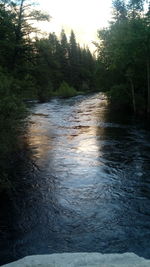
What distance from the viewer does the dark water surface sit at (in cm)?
645

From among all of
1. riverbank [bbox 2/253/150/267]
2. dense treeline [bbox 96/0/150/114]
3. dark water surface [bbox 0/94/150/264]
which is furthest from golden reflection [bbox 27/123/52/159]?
dense treeline [bbox 96/0/150/114]

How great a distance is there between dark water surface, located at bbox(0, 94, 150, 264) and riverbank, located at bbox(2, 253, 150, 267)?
1441 mm

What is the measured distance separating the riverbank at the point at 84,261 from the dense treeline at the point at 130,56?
63.6 feet

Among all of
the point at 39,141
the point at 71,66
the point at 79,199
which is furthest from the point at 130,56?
the point at 71,66

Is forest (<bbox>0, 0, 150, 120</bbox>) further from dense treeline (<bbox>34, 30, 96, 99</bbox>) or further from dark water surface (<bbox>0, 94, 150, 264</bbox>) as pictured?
dense treeline (<bbox>34, 30, 96, 99</bbox>)

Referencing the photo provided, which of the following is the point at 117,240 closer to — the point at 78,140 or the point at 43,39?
the point at 78,140

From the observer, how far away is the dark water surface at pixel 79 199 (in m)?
6.45

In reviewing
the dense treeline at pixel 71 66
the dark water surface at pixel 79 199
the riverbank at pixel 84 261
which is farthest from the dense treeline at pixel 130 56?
the dense treeline at pixel 71 66

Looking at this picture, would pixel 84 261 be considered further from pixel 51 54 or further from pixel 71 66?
pixel 71 66

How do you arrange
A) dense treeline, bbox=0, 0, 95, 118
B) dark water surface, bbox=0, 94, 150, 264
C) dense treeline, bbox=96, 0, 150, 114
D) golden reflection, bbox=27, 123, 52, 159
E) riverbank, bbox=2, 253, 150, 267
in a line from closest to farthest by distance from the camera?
riverbank, bbox=2, 253, 150, 267, dark water surface, bbox=0, 94, 150, 264, golden reflection, bbox=27, 123, 52, 159, dense treeline, bbox=0, 0, 95, 118, dense treeline, bbox=96, 0, 150, 114

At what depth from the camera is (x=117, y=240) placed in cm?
646

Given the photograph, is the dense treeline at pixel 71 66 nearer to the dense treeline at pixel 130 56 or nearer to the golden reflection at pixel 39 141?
the dense treeline at pixel 130 56

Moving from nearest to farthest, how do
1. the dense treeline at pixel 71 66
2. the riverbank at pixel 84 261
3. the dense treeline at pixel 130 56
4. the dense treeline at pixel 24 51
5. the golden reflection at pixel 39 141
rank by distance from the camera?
the riverbank at pixel 84 261
the golden reflection at pixel 39 141
the dense treeline at pixel 24 51
the dense treeline at pixel 130 56
the dense treeline at pixel 71 66

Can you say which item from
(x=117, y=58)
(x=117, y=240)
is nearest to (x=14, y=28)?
(x=117, y=58)
